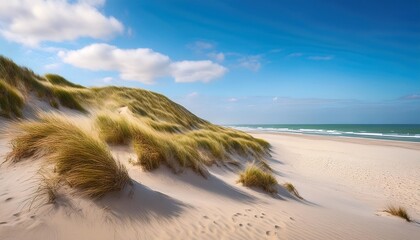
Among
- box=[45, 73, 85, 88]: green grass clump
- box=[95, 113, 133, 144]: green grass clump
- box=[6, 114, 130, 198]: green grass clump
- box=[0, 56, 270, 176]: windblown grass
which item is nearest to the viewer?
box=[6, 114, 130, 198]: green grass clump

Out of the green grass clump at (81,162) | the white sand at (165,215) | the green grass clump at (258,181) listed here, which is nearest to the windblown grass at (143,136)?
the white sand at (165,215)

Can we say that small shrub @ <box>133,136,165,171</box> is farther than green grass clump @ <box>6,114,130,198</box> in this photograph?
Yes

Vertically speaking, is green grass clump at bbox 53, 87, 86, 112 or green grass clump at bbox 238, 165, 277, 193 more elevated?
green grass clump at bbox 53, 87, 86, 112

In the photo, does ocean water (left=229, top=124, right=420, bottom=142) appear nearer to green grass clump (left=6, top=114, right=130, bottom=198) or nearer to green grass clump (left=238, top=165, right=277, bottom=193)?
green grass clump (left=238, top=165, right=277, bottom=193)

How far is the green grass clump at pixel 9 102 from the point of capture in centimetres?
646

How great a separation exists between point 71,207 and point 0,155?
7.51 ft

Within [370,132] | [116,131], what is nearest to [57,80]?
[116,131]

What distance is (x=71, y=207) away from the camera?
2602 mm

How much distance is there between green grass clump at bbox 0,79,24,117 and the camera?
21.2 feet

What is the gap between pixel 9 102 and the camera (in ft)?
22.7

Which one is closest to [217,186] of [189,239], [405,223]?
[189,239]

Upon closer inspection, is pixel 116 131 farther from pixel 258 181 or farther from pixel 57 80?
pixel 57 80

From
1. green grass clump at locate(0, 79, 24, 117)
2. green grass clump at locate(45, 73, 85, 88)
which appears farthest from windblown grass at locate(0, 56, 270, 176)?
green grass clump at locate(0, 79, 24, 117)

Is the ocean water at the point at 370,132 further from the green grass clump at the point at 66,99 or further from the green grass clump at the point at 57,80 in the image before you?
the green grass clump at the point at 57,80
